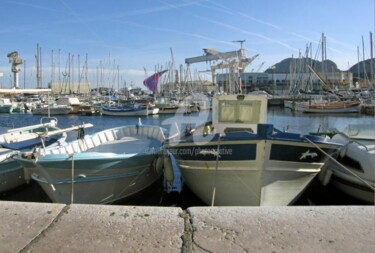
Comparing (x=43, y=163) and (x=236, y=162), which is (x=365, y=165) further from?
(x=43, y=163)

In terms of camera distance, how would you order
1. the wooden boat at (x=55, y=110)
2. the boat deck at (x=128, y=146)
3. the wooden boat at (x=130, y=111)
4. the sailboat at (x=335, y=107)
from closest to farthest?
the boat deck at (x=128, y=146) → the sailboat at (x=335, y=107) → the wooden boat at (x=130, y=111) → the wooden boat at (x=55, y=110)

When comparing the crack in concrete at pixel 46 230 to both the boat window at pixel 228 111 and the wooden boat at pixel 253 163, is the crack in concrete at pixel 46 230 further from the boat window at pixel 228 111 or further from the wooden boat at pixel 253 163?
the boat window at pixel 228 111

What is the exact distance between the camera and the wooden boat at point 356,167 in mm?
8695

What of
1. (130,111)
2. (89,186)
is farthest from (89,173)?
(130,111)

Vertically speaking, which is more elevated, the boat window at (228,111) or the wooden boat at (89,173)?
the boat window at (228,111)

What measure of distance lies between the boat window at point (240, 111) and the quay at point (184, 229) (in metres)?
6.92

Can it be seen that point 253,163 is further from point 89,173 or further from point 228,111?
point 89,173

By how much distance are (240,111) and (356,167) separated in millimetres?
3422

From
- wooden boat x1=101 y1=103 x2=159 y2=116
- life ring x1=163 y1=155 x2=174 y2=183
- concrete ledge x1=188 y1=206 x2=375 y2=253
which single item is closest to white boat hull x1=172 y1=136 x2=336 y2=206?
life ring x1=163 y1=155 x2=174 y2=183

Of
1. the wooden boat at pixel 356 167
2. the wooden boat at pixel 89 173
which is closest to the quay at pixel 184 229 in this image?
the wooden boat at pixel 89 173

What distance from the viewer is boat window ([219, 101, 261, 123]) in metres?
10.9

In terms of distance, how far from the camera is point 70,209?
411 centimetres

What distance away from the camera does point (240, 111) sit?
36.2 feet

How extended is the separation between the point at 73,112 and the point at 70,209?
5933 centimetres
